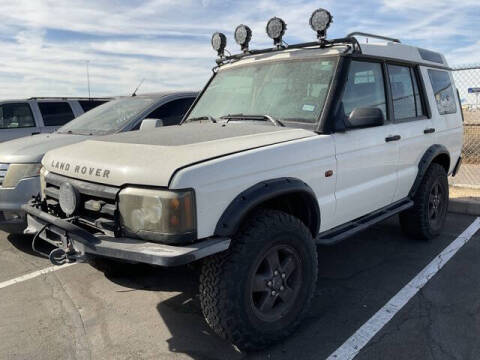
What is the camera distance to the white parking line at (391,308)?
9.69ft

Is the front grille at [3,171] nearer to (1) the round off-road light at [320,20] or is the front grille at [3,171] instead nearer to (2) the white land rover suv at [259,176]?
(2) the white land rover suv at [259,176]

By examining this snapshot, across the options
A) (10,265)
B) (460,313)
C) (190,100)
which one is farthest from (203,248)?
(190,100)

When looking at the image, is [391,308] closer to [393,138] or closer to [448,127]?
[393,138]

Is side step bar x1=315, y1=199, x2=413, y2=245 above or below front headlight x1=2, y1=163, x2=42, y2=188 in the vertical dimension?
below

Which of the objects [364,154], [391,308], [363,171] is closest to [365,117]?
[364,154]

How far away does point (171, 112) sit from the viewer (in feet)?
20.8

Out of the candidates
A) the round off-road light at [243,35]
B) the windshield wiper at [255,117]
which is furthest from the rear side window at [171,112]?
the windshield wiper at [255,117]

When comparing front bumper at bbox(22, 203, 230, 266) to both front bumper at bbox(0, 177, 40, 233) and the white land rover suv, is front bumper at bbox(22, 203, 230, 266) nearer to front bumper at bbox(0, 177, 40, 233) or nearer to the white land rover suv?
the white land rover suv

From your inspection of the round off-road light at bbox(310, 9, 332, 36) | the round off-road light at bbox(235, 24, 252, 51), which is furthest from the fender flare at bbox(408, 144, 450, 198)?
the round off-road light at bbox(235, 24, 252, 51)

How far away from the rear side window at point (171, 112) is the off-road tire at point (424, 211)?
334 centimetres

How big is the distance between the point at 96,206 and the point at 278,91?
182cm

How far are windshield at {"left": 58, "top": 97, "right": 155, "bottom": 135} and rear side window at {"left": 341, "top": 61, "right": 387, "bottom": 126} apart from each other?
10.5ft

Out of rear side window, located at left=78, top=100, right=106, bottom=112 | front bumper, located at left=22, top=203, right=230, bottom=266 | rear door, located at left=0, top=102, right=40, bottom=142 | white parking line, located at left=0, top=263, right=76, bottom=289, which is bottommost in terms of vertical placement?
white parking line, located at left=0, top=263, right=76, bottom=289

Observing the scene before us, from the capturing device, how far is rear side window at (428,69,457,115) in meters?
5.00
